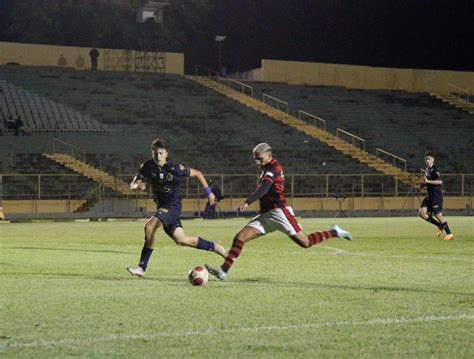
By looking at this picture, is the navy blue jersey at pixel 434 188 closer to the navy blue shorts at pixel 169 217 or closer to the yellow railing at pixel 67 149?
the navy blue shorts at pixel 169 217

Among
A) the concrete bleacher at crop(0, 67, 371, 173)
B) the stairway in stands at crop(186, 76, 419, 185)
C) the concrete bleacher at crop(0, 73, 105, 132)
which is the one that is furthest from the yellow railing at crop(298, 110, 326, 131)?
the concrete bleacher at crop(0, 73, 105, 132)

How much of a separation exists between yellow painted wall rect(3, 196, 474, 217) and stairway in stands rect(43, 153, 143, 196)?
955 mm

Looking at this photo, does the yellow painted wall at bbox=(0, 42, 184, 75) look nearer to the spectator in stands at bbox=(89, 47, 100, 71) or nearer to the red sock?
the spectator in stands at bbox=(89, 47, 100, 71)

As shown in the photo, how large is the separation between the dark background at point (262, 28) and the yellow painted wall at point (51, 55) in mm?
3969

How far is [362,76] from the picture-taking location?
6412 centimetres

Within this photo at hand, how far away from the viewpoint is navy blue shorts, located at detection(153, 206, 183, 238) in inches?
526

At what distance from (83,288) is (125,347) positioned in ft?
14.5

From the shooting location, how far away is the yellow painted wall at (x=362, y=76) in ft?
203

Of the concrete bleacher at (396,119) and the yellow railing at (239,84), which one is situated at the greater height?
the yellow railing at (239,84)

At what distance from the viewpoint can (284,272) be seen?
1401cm

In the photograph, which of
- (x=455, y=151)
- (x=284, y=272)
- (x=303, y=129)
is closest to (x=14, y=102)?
(x=303, y=129)

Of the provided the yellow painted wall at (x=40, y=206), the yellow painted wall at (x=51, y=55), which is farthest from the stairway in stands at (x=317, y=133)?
the yellow painted wall at (x=40, y=206)

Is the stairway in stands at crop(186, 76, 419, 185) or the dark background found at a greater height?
the dark background

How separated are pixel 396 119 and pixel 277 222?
149 feet
